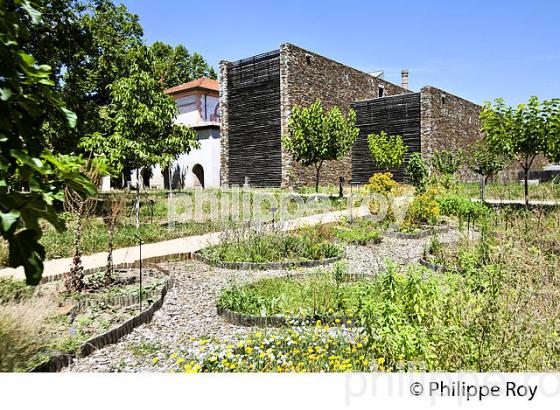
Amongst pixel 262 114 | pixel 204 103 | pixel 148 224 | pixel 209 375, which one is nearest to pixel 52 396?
pixel 209 375

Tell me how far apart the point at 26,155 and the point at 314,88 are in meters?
21.0

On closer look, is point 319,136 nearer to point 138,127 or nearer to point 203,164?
point 138,127

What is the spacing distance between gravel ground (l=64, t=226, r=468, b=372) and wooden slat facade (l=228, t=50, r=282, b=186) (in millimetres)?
14016

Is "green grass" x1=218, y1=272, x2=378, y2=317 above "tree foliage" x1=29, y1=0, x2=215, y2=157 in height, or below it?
below

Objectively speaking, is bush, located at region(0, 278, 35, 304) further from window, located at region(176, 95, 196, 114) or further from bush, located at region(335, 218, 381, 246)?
window, located at region(176, 95, 196, 114)

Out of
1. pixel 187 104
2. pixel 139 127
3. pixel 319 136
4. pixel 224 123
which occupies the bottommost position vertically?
pixel 139 127

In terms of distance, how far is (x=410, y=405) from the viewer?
2.43 meters

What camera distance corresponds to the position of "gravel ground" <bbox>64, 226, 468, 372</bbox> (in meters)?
3.61

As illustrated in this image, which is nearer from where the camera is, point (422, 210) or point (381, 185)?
point (422, 210)

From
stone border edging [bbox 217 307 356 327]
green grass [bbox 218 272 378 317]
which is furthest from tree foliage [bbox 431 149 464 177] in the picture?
stone border edging [bbox 217 307 356 327]

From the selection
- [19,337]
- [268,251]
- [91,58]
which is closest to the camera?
[19,337]

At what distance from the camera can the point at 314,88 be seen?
2181 cm

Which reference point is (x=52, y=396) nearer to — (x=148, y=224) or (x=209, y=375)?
(x=209, y=375)

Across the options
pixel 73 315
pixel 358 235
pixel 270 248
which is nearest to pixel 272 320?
pixel 73 315
